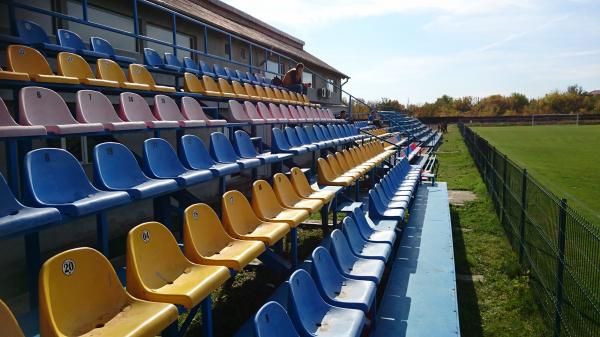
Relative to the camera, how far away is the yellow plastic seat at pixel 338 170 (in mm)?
5596

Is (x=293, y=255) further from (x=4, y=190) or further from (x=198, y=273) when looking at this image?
(x=4, y=190)

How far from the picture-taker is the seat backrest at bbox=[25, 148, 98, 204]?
7.77ft

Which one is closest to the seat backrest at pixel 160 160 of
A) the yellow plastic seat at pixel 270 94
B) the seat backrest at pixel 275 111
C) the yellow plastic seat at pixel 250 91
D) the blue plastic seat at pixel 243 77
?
the seat backrest at pixel 275 111

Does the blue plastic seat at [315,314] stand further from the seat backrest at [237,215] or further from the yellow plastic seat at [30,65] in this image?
the yellow plastic seat at [30,65]

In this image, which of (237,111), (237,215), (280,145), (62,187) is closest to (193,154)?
(237,215)

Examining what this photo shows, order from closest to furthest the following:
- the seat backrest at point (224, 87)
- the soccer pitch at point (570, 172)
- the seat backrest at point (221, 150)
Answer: the seat backrest at point (221, 150), the seat backrest at point (224, 87), the soccer pitch at point (570, 172)

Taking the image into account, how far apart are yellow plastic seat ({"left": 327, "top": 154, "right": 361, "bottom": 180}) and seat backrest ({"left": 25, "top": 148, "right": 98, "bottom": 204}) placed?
3.32 m

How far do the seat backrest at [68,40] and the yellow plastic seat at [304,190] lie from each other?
3.09m

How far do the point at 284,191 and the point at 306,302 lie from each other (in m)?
1.88

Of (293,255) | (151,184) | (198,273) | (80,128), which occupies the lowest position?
(293,255)

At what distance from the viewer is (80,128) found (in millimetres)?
3199

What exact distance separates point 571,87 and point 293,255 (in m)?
72.2

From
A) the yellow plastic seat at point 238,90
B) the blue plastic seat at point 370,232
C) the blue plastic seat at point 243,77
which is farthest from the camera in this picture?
the blue plastic seat at point 243,77

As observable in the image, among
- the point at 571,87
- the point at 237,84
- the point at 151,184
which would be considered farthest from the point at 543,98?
the point at 151,184
